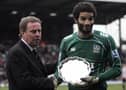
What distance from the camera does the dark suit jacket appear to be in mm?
4770

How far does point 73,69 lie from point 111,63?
392 mm

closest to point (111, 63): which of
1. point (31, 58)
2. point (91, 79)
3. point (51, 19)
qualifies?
point (91, 79)

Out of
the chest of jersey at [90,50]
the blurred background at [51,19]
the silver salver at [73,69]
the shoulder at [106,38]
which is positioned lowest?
the blurred background at [51,19]

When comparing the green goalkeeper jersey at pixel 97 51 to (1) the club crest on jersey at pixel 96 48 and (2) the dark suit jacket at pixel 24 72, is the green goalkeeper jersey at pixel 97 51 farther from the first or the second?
(2) the dark suit jacket at pixel 24 72

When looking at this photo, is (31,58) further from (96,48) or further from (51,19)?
(51,19)

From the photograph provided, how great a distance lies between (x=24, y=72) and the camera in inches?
188

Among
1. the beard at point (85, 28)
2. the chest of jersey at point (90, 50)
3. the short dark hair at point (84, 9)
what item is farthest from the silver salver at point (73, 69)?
the short dark hair at point (84, 9)

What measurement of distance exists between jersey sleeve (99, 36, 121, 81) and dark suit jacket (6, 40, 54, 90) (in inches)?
21.1

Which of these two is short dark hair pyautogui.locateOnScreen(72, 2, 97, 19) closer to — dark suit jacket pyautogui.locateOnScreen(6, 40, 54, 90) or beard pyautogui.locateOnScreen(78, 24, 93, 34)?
beard pyautogui.locateOnScreen(78, 24, 93, 34)

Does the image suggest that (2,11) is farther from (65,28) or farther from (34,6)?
(65,28)

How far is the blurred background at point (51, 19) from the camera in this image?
1212 inches

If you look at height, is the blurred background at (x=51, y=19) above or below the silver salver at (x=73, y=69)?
below

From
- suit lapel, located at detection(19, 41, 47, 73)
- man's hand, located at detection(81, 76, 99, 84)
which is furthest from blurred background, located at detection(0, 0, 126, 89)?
man's hand, located at detection(81, 76, 99, 84)

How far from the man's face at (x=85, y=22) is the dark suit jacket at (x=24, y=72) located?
579 mm
